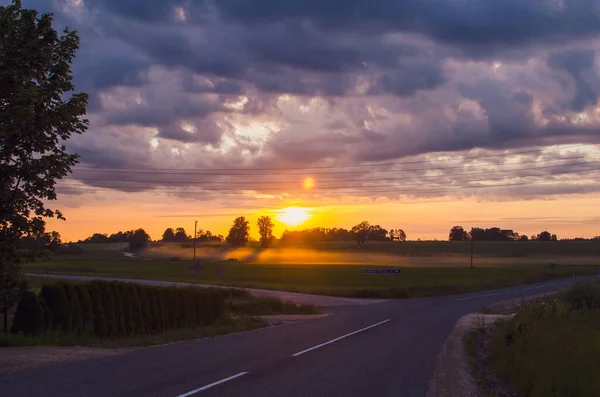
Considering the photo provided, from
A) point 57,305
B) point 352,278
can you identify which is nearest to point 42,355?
point 57,305

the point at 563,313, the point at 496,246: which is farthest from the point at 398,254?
the point at 563,313

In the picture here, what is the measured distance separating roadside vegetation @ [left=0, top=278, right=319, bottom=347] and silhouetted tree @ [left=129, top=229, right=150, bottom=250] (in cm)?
15518

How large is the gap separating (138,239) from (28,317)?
16812 cm

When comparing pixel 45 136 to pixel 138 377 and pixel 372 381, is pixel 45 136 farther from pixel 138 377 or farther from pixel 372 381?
pixel 372 381

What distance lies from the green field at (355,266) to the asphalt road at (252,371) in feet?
100.0

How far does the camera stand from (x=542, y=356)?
43.5ft

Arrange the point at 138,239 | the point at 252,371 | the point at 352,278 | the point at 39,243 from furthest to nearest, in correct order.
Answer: the point at 138,239, the point at 352,278, the point at 39,243, the point at 252,371

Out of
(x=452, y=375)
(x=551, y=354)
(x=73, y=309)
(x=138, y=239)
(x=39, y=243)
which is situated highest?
(x=138, y=239)

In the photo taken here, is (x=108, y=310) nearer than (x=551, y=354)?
No

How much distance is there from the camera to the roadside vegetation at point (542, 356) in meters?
10.8

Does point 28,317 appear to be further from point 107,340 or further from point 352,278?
point 352,278

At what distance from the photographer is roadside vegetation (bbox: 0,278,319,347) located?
1842 cm

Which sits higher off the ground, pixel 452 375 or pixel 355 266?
pixel 355 266

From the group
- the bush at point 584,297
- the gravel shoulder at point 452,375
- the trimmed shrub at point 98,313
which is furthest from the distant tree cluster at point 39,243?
the bush at point 584,297
